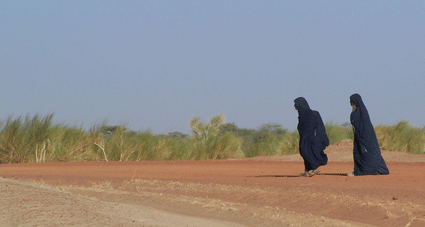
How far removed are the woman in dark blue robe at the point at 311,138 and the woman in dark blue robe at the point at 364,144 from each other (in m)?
0.99

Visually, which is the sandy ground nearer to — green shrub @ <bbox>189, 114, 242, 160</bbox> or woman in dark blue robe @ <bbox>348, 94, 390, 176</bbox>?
woman in dark blue robe @ <bbox>348, 94, 390, 176</bbox>

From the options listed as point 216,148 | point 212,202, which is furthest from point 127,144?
point 212,202

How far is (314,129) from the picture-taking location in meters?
13.3

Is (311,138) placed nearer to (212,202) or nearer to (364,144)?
(364,144)

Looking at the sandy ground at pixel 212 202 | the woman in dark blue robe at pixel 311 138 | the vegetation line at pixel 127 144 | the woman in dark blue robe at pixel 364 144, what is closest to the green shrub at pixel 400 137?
the vegetation line at pixel 127 144

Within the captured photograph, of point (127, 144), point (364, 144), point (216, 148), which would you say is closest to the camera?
point (364, 144)

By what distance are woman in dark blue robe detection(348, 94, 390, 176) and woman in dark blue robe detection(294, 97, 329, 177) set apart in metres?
0.99

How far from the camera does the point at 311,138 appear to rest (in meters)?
13.2

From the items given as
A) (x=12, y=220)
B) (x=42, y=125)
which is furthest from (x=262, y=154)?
(x=12, y=220)

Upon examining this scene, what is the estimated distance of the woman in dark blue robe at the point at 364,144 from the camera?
13.4 m

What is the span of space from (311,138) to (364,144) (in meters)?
1.50

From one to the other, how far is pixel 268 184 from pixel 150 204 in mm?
3282

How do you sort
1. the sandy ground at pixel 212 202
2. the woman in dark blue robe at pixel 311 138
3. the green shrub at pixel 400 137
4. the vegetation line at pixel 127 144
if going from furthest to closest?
the green shrub at pixel 400 137 < the vegetation line at pixel 127 144 < the woman in dark blue robe at pixel 311 138 < the sandy ground at pixel 212 202

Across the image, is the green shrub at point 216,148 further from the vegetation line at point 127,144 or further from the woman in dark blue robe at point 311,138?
the woman in dark blue robe at point 311,138
